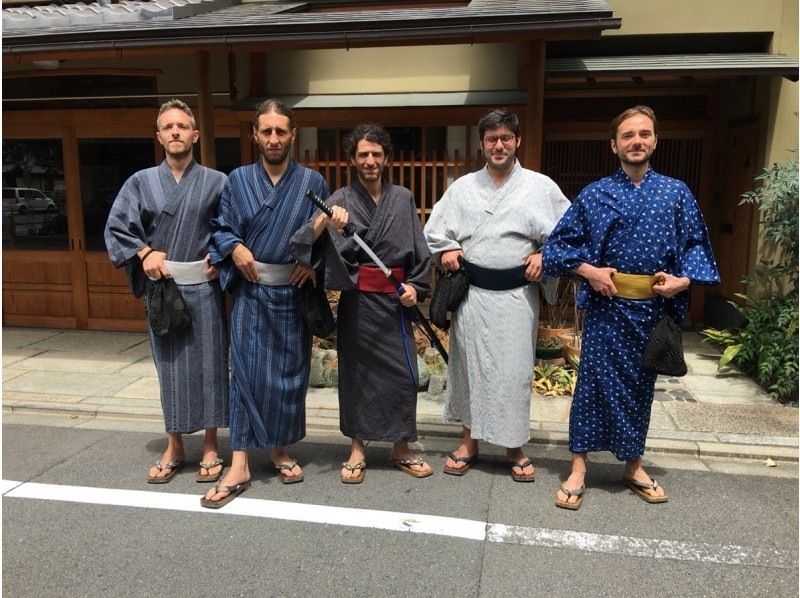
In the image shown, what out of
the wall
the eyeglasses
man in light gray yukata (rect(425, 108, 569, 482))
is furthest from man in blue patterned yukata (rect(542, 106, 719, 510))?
the wall

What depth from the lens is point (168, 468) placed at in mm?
3916

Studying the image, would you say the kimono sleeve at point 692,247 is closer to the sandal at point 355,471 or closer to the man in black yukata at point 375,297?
the man in black yukata at point 375,297

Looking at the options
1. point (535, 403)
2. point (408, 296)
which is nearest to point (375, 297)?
point (408, 296)

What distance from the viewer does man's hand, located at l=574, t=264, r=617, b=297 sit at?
3.38m

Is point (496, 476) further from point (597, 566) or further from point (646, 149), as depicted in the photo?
point (646, 149)

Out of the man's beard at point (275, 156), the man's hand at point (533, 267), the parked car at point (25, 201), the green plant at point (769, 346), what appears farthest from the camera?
the parked car at point (25, 201)

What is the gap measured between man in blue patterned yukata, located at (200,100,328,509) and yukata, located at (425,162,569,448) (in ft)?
2.66

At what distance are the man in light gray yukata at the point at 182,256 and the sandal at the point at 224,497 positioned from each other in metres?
0.26

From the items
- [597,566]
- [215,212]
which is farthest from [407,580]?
[215,212]

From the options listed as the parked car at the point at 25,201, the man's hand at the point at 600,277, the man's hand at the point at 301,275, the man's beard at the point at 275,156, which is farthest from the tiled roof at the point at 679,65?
the parked car at the point at 25,201

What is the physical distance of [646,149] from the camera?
331 centimetres

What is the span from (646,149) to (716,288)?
4693mm

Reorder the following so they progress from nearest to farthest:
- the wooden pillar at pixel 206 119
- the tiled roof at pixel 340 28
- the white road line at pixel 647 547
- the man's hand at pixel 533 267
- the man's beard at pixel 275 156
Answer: the white road line at pixel 647 547 → the man's beard at pixel 275 156 → the man's hand at pixel 533 267 → the tiled roof at pixel 340 28 → the wooden pillar at pixel 206 119

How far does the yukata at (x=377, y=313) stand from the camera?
3645 mm
